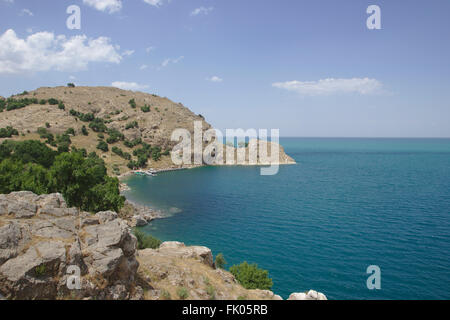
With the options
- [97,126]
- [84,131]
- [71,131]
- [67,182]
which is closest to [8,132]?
[71,131]

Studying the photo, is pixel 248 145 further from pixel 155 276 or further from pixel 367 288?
pixel 155 276

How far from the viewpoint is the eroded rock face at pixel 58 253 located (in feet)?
33.6

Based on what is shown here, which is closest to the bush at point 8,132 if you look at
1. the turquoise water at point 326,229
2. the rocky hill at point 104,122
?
the rocky hill at point 104,122

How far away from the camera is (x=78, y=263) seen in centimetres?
1156

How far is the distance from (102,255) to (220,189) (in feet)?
216

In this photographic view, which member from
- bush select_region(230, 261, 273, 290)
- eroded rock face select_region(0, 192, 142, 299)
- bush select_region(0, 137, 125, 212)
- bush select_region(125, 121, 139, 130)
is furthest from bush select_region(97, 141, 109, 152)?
eroded rock face select_region(0, 192, 142, 299)

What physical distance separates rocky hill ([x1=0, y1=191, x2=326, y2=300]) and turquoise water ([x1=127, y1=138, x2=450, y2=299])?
16.2 metres

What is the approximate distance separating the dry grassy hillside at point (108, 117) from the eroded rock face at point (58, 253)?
3389 inches

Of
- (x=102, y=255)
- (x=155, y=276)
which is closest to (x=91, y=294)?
(x=102, y=255)

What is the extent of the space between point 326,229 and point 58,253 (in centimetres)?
4244

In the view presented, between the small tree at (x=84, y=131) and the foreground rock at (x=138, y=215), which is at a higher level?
the small tree at (x=84, y=131)

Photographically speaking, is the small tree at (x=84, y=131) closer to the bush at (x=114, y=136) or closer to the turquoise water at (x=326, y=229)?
the bush at (x=114, y=136)
